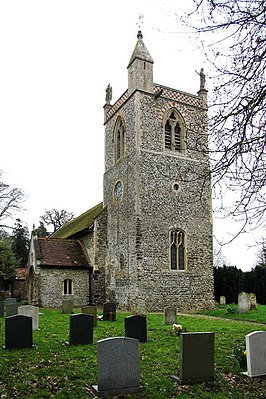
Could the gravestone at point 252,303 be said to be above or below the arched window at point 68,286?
below

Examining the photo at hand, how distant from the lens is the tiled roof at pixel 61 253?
2191 centimetres

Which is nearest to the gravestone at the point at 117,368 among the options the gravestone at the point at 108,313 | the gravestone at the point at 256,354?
the gravestone at the point at 256,354

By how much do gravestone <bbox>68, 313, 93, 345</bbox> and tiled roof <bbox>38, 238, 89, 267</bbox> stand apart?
12420 mm

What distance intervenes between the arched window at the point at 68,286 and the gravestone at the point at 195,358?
15781 mm

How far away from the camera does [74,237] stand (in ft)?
86.1

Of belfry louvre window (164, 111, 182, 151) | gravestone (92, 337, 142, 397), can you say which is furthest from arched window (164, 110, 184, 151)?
gravestone (92, 337, 142, 397)

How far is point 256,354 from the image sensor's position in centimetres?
721

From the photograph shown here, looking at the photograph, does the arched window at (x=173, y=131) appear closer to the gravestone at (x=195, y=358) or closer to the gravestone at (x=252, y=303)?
the gravestone at (x=252, y=303)

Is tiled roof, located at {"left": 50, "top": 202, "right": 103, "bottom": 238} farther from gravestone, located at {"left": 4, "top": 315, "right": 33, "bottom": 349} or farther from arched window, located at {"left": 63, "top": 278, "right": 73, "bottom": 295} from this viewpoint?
gravestone, located at {"left": 4, "top": 315, "right": 33, "bottom": 349}

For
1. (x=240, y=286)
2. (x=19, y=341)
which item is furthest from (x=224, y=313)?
(x=19, y=341)

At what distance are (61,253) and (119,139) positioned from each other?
7628mm

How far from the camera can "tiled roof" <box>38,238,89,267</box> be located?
21.9 metres

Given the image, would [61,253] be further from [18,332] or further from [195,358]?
[195,358]

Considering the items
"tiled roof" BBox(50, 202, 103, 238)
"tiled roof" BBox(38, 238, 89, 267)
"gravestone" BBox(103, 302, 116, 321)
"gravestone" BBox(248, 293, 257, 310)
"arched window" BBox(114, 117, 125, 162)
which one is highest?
"arched window" BBox(114, 117, 125, 162)
